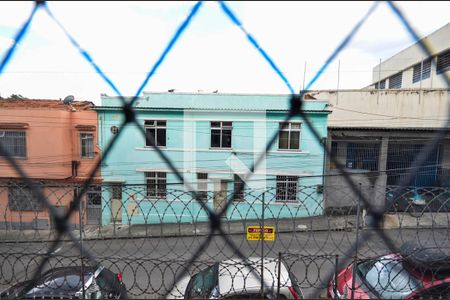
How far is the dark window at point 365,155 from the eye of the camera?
10.6 m

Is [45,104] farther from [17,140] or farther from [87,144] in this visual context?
[87,144]

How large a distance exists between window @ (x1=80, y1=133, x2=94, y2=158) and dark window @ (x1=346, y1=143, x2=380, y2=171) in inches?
349

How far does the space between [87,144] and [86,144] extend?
0.03m

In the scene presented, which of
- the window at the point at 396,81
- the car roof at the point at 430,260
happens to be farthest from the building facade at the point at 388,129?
the car roof at the point at 430,260

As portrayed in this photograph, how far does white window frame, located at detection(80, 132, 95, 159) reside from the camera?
940 centimetres

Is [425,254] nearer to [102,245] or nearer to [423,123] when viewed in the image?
[102,245]

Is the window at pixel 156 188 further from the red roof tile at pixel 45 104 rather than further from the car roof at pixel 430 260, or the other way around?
the red roof tile at pixel 45 104

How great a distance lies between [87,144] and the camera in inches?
379

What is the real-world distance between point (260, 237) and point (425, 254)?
6.12ft

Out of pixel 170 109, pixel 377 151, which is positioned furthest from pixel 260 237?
pixel 377 151

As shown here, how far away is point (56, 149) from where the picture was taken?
30.5 feet

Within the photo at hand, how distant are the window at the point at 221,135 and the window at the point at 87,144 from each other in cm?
386

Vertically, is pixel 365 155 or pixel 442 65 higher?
pixel 442 65

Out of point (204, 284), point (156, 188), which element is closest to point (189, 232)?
point (156, 188)
